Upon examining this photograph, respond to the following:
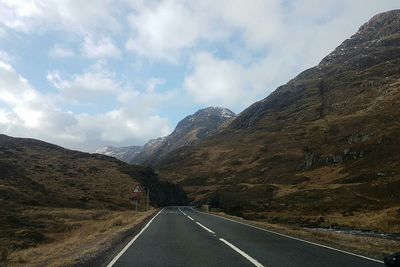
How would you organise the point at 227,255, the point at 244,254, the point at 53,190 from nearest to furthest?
the point at 227,255
the point at 244,254
the point at 53,190

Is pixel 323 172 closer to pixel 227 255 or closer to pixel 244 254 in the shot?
pixel 244 254

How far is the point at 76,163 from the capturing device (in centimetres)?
9844

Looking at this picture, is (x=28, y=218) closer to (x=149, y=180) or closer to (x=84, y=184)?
(x=84, y=184)

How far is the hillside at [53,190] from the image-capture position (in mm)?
38781

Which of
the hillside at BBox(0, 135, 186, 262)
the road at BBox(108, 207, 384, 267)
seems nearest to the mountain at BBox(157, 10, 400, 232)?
the hillside at BBox(0, 135, 186, 262)

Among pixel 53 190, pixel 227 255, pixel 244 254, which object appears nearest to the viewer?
pixel 227 255

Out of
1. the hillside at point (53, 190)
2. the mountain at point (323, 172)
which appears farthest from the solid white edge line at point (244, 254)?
the mountain at point (323, 172)

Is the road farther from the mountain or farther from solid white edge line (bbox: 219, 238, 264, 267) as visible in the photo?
the mountain

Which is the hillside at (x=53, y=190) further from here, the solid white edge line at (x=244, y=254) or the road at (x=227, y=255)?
the solid white edge line at (x=244, y=254)

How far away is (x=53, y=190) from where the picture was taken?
66688 mm

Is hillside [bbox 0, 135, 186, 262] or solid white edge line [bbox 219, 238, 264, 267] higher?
hillside [bbox 0, 135, 186, 262]

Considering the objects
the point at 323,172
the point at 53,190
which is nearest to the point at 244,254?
the point at 53,190

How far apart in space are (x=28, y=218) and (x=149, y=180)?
6666 cm

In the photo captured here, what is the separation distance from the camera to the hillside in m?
38.8
